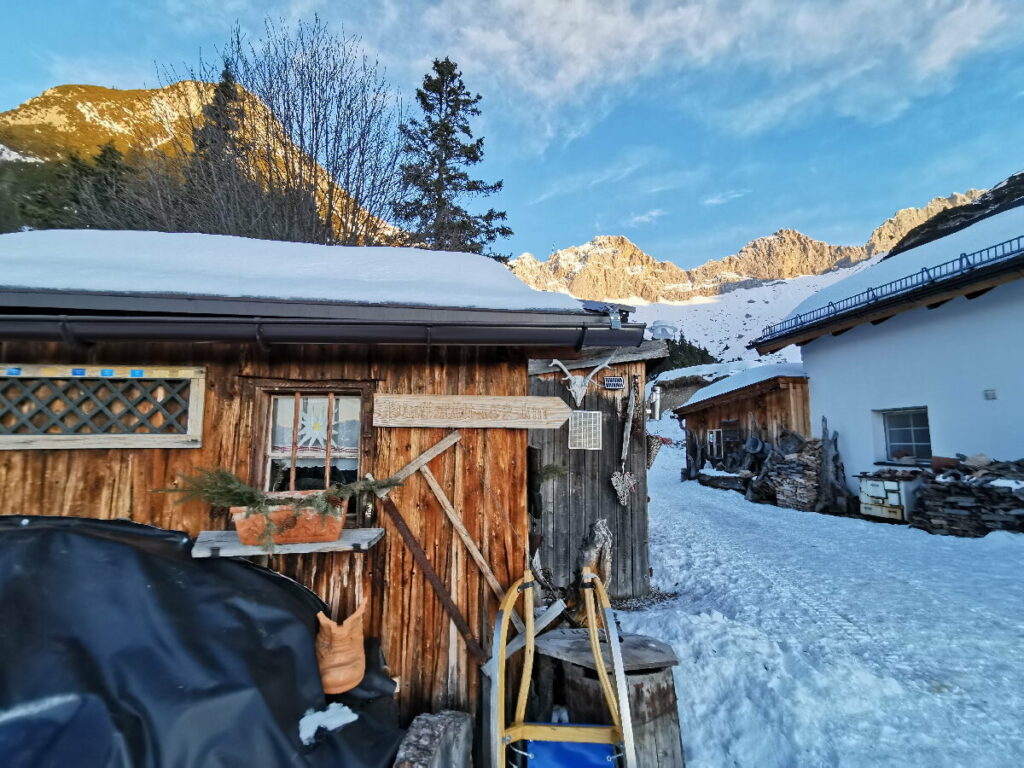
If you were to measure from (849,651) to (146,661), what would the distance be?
4978mm

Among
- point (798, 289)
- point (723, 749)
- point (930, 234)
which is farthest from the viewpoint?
point (798, 289)

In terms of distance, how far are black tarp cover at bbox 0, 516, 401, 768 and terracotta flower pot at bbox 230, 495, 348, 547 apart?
0.29m

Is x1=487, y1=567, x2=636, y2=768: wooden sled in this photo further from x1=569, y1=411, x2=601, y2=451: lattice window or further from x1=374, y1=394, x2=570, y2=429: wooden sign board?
x1=569, y1=411, x2=601, y2=451: lattice window

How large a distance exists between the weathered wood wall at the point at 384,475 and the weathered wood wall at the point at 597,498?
2564 mm

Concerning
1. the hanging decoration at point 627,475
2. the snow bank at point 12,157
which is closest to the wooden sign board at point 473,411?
the hanging decoration at point 627,475

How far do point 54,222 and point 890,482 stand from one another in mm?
20828

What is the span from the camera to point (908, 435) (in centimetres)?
916

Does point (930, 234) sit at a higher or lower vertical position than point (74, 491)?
higher

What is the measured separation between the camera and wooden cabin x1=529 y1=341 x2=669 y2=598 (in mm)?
5652


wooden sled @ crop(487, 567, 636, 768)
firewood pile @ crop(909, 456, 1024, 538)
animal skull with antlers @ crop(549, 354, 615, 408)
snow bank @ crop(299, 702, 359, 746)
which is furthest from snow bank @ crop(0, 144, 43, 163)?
firewood pile @ crop(909, 456, 1024, 538)

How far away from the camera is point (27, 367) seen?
8.98ft

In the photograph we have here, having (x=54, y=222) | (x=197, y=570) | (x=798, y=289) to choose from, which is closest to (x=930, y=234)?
(x=197, y=570)

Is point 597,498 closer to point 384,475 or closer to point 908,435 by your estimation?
point 384,475

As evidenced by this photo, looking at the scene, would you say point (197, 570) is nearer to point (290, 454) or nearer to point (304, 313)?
point (290, 454)
